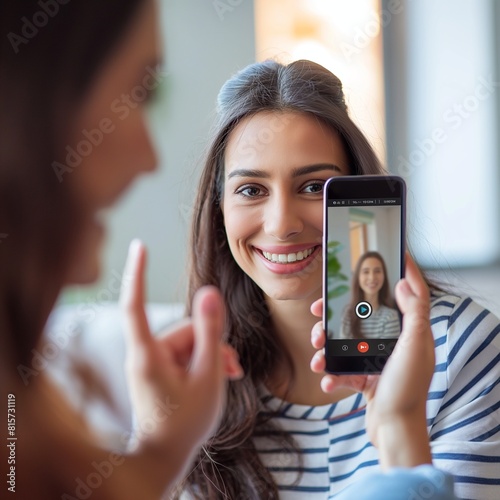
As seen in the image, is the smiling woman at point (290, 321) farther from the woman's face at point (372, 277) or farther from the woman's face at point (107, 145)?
the woman's face at point (107, 145)

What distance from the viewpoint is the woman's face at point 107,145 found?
0.38 metres

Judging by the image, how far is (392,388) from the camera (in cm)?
67

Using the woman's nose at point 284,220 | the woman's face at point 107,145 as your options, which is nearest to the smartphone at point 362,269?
the woman's nose at point 284,220

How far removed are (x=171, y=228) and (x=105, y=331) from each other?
0.77m

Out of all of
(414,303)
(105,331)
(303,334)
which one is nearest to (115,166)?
(414,303)

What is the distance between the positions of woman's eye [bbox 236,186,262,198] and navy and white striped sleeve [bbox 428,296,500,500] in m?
0.32

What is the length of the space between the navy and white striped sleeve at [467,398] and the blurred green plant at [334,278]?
0.26 m

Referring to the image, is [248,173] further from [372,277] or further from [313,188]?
[372,277]

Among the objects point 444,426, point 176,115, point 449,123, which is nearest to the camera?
point 444,426

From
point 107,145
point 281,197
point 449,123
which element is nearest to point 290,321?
→ point 281,197

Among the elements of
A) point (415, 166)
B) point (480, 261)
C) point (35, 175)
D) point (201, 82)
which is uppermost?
point (201, 82)

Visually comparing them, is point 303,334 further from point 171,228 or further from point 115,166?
point 171,228

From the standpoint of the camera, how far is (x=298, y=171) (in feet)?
3.52

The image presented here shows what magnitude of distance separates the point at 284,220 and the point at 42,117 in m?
0.71
